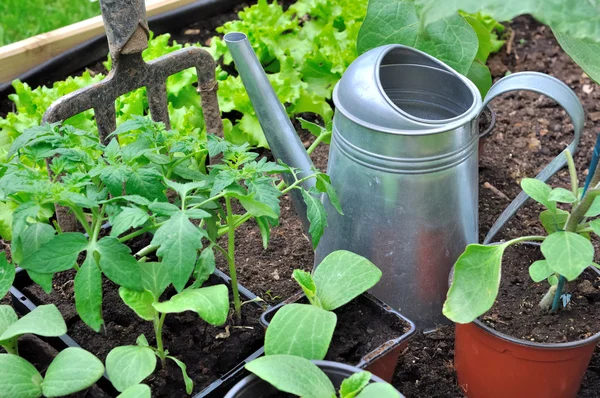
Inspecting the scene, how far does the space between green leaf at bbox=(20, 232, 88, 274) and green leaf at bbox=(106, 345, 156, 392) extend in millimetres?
175

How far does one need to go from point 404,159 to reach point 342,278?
10.6 inches

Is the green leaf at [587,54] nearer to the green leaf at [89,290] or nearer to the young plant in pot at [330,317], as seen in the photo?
the young plant in pot at [330,317]

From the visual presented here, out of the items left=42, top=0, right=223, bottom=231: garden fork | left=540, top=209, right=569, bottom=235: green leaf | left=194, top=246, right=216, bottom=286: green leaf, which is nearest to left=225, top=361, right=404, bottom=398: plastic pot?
left=194, top=246, right=216, bottom=286: green leaf

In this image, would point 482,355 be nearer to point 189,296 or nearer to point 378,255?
point 378,255

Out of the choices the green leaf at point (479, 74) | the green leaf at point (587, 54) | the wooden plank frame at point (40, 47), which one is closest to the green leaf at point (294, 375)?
the green leaf at point (587, 54)

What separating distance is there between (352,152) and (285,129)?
0.66ft

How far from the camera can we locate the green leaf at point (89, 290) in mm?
1196

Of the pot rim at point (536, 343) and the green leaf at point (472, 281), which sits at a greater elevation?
the green leaf at point (472, 281)

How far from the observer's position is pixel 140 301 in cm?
126

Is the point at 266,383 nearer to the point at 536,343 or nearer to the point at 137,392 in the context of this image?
the point at 137,392

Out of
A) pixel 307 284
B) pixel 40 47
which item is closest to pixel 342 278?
pixel 307 284

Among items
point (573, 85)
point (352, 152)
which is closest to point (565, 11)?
point (352, 152)

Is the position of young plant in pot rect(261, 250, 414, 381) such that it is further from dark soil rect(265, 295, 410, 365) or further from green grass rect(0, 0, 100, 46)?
green grass rect(0, 0, 100, 46)

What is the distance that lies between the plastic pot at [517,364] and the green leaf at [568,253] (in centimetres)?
20
